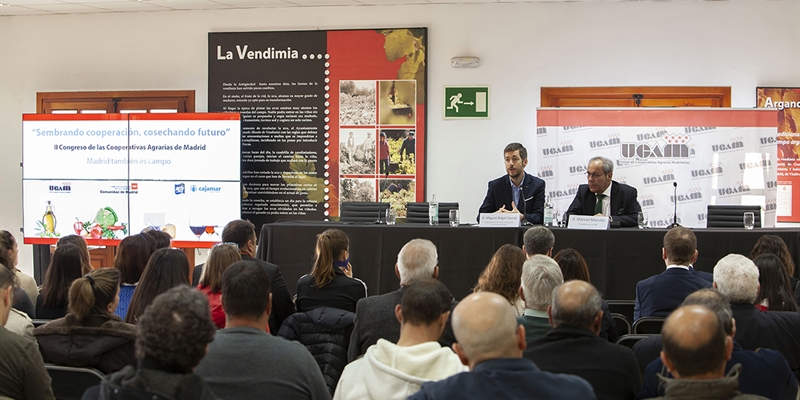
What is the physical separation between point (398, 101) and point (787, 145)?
3.86 metres

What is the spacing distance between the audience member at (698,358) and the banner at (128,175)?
5.92 metres

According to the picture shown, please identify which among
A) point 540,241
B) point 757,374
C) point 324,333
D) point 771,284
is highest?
point 540,241

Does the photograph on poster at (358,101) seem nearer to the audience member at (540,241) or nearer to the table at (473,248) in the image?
the table at (473,248)

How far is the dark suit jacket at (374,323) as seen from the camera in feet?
9.41

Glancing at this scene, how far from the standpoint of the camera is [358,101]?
7.34 meters

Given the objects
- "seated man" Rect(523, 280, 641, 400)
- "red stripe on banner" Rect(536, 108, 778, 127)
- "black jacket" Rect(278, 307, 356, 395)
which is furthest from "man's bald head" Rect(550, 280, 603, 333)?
"red stripe on banner" Rect(536, 108, 778, 127)

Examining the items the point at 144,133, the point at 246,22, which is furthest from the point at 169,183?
the point at 246,22

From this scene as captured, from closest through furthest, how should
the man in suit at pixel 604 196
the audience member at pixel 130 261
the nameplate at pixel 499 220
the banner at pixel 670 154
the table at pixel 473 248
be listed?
the audience member at pixel 130 261
the table at pixel 473 248
the nameplate at pixel 499 220
the man in suit at pixel 604 196
the banner at pixel 670 154

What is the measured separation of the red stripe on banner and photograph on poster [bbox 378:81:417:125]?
130 cm

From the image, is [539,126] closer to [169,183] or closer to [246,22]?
[246,22]

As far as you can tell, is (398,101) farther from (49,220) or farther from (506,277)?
(506,277)

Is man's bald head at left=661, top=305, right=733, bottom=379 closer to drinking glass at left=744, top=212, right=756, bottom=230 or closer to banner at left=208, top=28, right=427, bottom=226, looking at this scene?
drinking glass at left=744, top=212, right=756, bottom=230

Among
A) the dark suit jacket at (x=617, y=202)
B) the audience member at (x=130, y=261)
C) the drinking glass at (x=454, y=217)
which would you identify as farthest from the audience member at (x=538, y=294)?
the dark suit jacket at (x=617, y=202)

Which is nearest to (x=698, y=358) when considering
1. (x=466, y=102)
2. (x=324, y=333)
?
(x=324, y=333)
